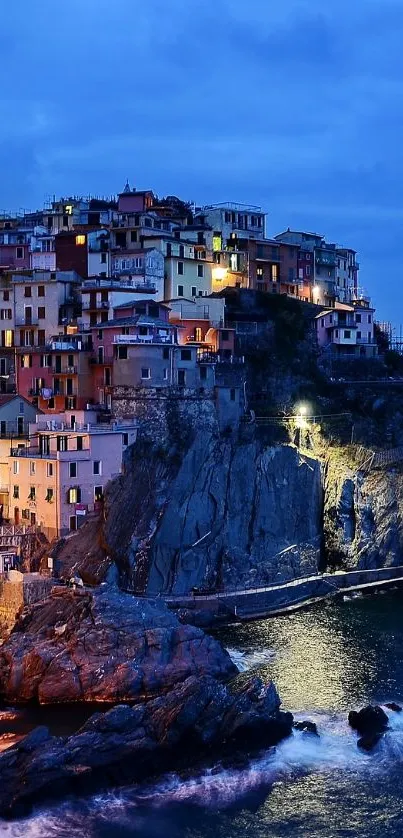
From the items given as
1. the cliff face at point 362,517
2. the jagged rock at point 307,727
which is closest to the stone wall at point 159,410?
the cliff face at point 362,517

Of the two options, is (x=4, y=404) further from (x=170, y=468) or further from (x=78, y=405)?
(x=170, y=468)

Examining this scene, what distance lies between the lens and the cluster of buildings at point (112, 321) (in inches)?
2281

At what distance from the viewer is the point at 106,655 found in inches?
1837

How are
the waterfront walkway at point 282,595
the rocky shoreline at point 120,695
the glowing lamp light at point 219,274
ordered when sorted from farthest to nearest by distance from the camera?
the glowing lamp light at point 219,274 < the waterfront walkway at point 282,595 < the rocky shoreline at point 120,695

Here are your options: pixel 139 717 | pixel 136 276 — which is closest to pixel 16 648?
pixel 139 717

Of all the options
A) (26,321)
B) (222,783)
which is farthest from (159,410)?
(222,783)

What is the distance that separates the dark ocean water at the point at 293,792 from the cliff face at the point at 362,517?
1708 centimetres

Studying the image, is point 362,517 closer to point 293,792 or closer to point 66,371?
point 66,371

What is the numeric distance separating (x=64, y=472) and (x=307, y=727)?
64.5 feet

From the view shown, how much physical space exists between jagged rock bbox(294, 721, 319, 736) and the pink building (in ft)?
60.3

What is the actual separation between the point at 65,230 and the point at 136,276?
41.7ft

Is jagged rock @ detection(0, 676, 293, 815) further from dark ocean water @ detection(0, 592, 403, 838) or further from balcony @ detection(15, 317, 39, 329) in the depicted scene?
balcony @ detection(15, 317, 39, 329)

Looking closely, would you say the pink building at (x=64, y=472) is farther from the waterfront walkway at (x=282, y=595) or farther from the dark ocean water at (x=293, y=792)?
the dark ocean water at (x=293, y=792)

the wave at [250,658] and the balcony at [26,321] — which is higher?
the balcony at [26,321]
